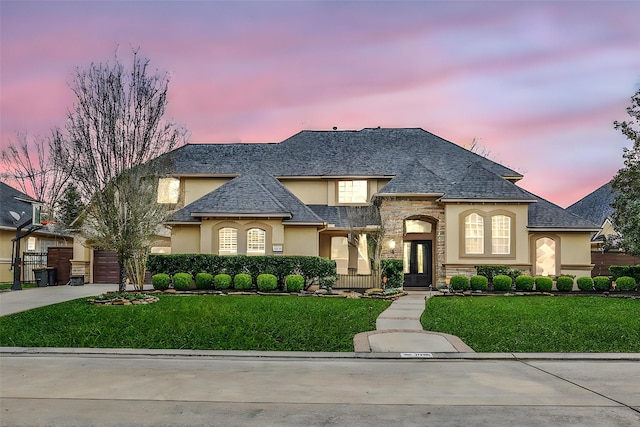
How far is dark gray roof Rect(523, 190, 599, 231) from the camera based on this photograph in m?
25.4

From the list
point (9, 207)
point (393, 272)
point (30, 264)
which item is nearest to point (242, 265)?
point (393, 272)

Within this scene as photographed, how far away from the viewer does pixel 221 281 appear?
2150 cm

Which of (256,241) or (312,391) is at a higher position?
(256,241)

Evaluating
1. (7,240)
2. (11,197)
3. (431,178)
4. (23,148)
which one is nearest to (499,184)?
(431,178)

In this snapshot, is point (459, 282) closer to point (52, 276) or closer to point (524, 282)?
point (524, 282)

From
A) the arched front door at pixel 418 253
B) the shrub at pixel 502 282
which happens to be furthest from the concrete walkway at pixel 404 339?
the arched front door at pixel 418 253

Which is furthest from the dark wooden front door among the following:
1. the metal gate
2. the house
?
the metal gate

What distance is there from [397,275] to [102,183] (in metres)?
12.1

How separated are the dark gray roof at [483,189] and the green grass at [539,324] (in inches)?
242

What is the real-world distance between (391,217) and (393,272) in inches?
129

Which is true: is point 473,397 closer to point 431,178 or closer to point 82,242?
point 431,178

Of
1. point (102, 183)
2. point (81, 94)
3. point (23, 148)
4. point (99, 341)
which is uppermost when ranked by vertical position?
point (23, 148)

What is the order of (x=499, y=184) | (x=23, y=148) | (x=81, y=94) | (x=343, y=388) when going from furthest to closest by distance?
(x=23, y=148) → (x=499, y=184) → (x=81, y=94) → (x=343, y=388)

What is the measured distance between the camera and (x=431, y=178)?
86.4 feet
